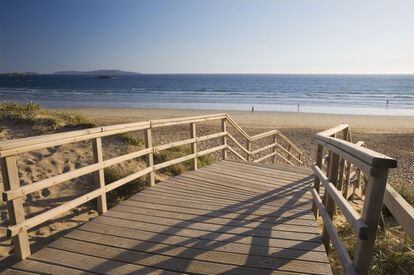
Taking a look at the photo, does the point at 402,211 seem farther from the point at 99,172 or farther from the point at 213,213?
the point at 99,172

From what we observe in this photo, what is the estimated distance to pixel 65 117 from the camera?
962cm

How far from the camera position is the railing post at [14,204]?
305 centimetres

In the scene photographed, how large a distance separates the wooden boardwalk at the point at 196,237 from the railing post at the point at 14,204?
0.14 metres

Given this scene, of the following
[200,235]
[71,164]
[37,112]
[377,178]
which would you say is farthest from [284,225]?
[37,112]

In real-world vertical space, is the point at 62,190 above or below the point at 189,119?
below

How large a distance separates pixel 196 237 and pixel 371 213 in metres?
1.92

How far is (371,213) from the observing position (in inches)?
91.2

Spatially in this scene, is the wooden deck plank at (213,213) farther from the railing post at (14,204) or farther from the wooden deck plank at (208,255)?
the railing post at (14,204)

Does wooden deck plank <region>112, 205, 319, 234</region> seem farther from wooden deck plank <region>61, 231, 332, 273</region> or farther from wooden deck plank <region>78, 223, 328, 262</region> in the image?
wooden deck plank <region>61, 231, 332, 273</region>

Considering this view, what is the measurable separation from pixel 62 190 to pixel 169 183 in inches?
72.8

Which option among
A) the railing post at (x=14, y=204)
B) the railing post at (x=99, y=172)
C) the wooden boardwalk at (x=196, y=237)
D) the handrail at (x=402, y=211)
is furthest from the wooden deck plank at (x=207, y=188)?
the handrail at (x=402, y=211)

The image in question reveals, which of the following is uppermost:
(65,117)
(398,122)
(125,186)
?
(65,117)

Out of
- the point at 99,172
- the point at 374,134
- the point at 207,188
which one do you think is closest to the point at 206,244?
the point at 99,172

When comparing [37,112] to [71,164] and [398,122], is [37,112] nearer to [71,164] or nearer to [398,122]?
[71,164]
